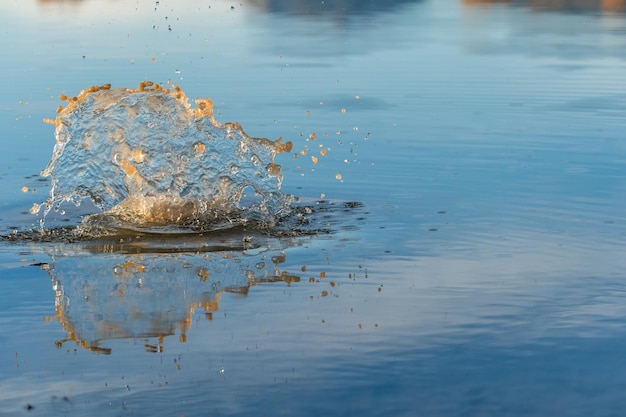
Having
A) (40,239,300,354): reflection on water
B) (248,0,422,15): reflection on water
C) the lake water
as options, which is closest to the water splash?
the lake water

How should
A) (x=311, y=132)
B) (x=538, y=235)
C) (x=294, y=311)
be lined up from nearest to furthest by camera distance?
(x=294, y=311), (x=538, y=235), (x=311, y=132)

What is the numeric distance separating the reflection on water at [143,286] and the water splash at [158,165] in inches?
50.6

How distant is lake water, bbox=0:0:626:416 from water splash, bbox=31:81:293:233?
485mm

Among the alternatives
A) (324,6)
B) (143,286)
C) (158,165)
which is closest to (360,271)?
(143,286)

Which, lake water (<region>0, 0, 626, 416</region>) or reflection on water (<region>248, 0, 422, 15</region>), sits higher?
lake water (<region>0, 0, 626, 416</region>)

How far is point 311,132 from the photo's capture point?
18.2 m

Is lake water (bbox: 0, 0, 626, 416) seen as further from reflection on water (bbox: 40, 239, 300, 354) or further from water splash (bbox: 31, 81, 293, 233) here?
water splash (bbox: 31, 81, 293, 233)

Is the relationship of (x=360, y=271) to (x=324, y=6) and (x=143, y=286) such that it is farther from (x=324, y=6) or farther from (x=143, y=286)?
(x=324, y=6)

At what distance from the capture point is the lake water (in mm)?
8188

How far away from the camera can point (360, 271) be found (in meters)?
11.1

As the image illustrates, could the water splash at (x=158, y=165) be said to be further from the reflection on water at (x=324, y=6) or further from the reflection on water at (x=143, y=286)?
the reflection on water at (x=324, y=6)

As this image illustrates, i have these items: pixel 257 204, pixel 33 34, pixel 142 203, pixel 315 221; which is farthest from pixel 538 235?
pixel 33 34

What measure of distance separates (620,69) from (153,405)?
2015cm

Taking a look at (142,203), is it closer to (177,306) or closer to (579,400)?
(177,306)
